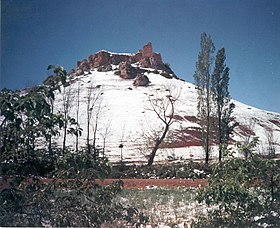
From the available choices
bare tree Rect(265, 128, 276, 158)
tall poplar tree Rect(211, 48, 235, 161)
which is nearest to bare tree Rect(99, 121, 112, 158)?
tall poplar tree Rect(211, 48, 235, 161)

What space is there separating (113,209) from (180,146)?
6.66 feet

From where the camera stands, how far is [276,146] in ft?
14.2

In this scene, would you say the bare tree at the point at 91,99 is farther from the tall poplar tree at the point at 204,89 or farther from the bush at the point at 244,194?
the bush at the point at 244,194

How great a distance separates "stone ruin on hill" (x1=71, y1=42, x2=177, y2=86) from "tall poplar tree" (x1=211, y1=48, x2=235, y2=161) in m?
0.60

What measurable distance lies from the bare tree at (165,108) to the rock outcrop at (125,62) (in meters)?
0.31

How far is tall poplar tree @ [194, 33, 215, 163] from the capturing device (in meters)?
4.57

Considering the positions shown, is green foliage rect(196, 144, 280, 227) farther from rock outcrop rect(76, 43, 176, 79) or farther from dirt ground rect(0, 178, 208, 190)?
rock outcrop rect(76, 43, 176, 79)

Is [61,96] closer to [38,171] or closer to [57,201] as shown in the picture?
[38,171]

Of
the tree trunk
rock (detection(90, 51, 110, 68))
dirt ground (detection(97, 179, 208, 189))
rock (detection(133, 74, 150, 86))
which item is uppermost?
rock (detection(90, 51, 110, 68))

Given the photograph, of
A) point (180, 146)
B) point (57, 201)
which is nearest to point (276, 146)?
point (180, 146)

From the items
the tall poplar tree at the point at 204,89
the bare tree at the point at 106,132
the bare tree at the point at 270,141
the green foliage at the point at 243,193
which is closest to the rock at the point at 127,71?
the bare tree at the point at 106,132

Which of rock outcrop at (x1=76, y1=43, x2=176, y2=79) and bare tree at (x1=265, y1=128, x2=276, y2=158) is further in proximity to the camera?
rock outcrop at (x1=76, y1=43, x2=176, y2=79)

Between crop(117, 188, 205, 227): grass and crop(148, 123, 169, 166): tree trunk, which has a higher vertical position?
crop(148, 123, 169, 166): tree trunk

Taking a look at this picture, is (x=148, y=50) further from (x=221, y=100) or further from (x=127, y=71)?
(x=221, y=100)
